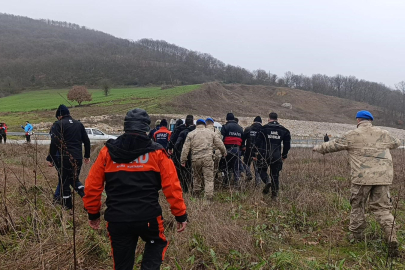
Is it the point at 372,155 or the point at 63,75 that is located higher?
the point at 63,75

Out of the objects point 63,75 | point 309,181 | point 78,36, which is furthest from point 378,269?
point 78,36

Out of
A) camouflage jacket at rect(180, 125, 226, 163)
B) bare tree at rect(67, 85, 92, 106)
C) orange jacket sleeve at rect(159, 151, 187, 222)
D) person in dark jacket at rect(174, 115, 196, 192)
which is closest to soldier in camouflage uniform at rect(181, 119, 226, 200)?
camouflage jacket at rect(180, 125, 226, 163)

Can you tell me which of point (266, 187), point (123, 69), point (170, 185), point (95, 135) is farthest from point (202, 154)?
point (123, 69)

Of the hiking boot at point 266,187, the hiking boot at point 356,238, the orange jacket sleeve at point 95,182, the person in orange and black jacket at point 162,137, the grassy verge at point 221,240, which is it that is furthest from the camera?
the person in orange and black jacket at point 162,137

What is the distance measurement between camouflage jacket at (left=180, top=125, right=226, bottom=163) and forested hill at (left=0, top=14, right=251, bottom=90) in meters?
63.0

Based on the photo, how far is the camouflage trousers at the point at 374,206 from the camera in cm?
371

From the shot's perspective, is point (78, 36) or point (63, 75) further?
point (78, 36)

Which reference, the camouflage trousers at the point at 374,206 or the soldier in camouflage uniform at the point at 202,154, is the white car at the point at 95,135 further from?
the camouflage trousers at the point at 374,206

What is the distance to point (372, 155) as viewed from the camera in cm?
388

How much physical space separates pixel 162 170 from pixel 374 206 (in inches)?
120

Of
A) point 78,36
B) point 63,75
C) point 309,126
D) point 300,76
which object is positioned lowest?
point 309,126

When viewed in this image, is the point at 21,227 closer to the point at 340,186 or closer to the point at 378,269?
the point at 378,269

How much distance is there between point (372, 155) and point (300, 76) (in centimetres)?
11036

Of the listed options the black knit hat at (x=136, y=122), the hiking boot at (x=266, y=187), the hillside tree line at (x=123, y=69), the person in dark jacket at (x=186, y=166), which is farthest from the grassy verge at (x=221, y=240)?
the hillside tree line at (x=123, y=69)
